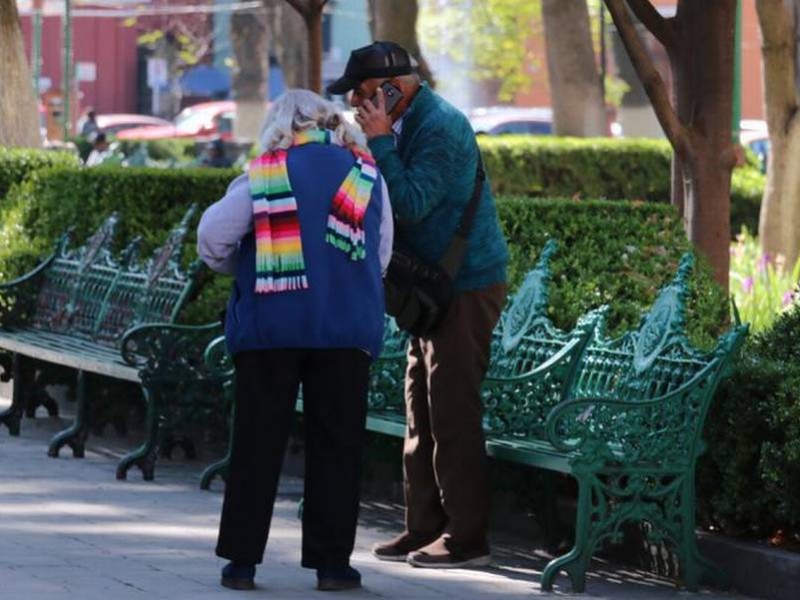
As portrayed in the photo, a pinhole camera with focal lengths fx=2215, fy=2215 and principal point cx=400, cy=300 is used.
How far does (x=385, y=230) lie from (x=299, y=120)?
1.58 ft

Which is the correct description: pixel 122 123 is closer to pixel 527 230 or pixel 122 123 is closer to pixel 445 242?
pixel 527 230

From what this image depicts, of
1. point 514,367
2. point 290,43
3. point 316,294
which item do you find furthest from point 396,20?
point 290,43

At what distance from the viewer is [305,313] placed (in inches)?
282

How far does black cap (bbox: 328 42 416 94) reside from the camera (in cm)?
770

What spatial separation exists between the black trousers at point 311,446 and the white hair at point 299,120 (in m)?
0.70

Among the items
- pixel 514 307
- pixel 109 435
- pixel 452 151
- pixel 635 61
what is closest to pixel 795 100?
pixel 635 61

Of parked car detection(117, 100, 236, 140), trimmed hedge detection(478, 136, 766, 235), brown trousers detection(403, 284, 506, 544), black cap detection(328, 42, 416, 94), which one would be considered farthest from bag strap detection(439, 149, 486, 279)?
parked car detection(117, 100, 236, 140)

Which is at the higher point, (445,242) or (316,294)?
(445,242)

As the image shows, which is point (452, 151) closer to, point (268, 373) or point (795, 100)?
point (268, 373)

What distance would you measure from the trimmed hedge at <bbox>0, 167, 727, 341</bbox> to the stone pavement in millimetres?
1543

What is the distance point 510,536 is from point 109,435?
11.7 ft

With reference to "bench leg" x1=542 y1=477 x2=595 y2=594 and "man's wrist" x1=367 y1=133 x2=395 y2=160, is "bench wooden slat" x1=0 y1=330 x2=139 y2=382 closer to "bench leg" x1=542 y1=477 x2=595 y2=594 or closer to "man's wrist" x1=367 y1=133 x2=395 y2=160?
"man's wrist" x1=367 y1=133 x2=395 y2=160

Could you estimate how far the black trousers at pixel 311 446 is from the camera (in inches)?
287

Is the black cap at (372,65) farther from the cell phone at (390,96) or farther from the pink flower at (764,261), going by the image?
the pink flower at (764,261)
